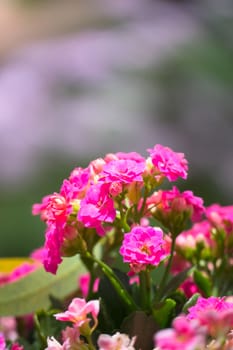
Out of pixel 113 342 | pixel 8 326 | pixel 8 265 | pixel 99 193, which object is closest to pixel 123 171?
pixel 99 193

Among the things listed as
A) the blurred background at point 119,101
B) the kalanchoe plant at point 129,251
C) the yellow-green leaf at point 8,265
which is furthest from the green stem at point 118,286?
the blurred background at point 119,101

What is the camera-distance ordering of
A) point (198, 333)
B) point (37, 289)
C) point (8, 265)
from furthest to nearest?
point (8, 265)
point (37, 289)
point (198, 333)

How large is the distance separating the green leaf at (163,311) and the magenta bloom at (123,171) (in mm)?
76

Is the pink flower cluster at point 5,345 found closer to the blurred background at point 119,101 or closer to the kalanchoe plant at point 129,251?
the kalanchoe plant at point 129,251

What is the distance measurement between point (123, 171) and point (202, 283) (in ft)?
0.42

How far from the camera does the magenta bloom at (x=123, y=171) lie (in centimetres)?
48

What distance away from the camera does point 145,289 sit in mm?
506

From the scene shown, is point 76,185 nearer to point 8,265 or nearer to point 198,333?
point 198,333

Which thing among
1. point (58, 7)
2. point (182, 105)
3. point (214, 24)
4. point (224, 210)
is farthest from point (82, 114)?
point (224, 210)

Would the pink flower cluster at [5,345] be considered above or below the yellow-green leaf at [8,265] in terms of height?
above

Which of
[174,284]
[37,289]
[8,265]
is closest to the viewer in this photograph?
[174,284]

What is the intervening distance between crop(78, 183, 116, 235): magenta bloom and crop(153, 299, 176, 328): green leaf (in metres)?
0.06

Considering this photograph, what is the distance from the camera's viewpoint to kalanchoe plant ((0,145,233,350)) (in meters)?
0.45

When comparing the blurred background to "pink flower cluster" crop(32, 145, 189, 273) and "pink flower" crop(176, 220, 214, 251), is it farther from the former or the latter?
"pink flower cluster" crop(32, 145, 189, 273)
